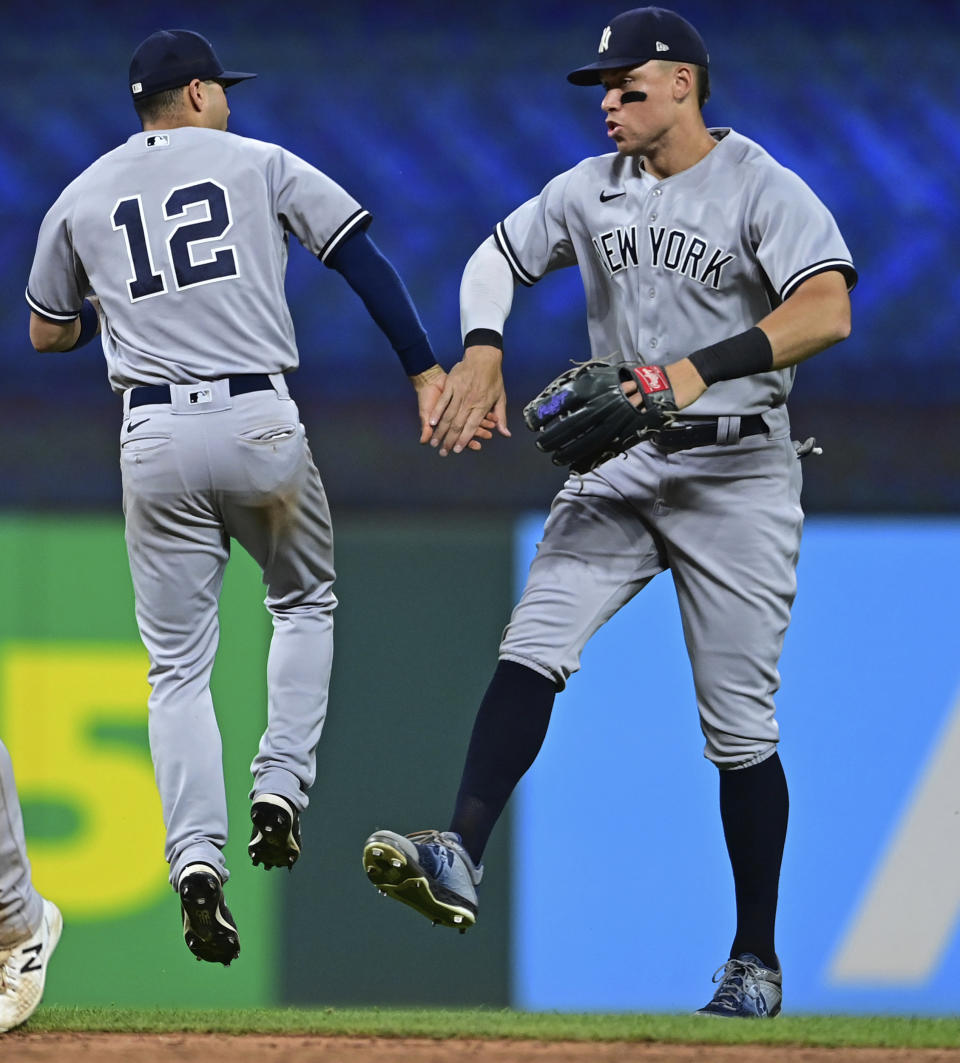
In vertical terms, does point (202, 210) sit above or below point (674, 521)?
above

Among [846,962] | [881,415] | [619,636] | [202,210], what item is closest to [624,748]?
[619,636]

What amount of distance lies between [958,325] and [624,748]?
5.81ft

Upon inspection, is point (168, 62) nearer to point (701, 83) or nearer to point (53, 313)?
point (53, 313)

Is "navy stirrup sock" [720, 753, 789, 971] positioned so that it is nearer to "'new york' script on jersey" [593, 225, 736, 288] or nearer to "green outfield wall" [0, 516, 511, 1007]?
"'new york' script on jersey" [593, 225, 736, 288]

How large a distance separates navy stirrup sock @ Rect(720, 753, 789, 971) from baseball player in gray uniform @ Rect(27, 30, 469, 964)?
76 centimetres

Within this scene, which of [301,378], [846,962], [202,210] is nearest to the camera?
[202,210]

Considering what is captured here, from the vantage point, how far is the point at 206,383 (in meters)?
3.21

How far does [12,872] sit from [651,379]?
4.21 feet

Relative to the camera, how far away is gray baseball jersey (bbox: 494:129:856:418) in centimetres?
306

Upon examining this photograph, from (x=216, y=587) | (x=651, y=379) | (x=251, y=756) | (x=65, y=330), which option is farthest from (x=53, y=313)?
(x=251, y=756)

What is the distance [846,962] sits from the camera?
464 centimetres

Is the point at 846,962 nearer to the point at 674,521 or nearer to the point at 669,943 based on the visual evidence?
the point at 669,943

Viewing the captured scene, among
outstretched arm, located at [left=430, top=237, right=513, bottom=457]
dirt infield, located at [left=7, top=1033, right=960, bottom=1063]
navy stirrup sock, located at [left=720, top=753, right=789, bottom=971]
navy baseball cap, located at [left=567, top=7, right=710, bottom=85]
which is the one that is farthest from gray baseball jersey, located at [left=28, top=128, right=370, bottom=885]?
navy stirrup sock, located at [left=720, top=753, right=789, bottom=971]

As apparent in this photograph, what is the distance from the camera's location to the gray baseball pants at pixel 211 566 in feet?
10.5
